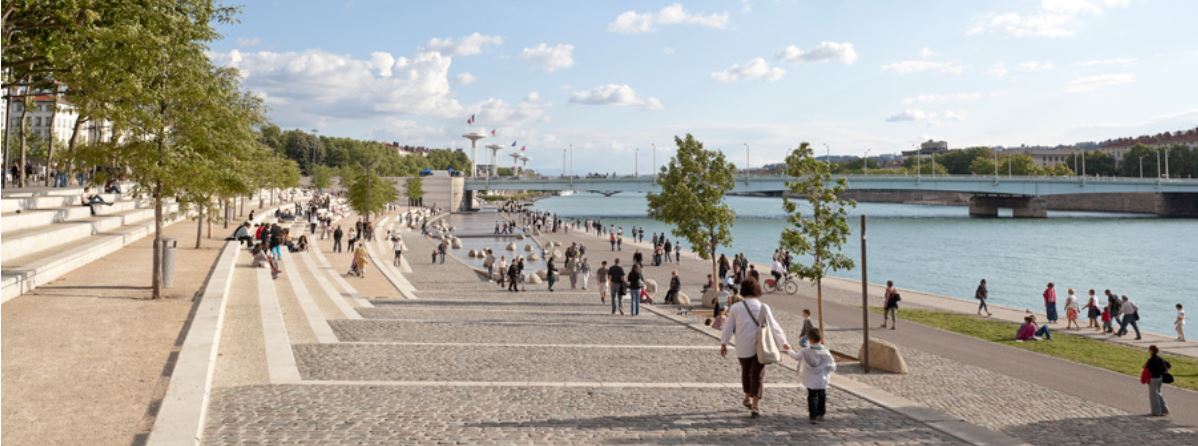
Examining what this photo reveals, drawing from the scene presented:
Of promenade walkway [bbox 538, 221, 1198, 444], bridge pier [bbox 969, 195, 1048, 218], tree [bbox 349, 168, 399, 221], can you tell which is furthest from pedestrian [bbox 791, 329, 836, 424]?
bridge pier [bbox 969, 195, 1048, 218]

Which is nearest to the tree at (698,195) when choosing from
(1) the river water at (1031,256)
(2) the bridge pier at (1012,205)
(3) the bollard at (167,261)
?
(1) the river water at (1031,256)

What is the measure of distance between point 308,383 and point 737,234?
76784 mm

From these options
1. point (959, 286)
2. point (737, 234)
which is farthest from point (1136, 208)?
point (959, 286)

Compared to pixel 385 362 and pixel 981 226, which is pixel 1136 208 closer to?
pixel 981 226

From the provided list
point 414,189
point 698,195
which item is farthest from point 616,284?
point 414,189

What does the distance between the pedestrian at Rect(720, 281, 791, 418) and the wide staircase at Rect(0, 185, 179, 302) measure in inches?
450

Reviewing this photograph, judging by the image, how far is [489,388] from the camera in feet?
32.3

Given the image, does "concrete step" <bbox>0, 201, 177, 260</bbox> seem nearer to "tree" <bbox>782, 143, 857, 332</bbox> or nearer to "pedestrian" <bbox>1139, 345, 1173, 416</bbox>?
"tree" <bbox>782, 143, 857, 332</bbox>

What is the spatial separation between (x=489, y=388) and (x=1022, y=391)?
25.7 ft

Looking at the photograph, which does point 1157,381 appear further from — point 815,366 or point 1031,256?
point 1031,256

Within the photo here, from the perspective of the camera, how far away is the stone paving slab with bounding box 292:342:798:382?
1059cm

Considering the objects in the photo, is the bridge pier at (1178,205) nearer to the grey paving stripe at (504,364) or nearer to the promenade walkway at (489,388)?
the promenade walkway at (489,388)

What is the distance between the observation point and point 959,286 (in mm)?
42719

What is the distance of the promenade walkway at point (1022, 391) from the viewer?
9.75 m
